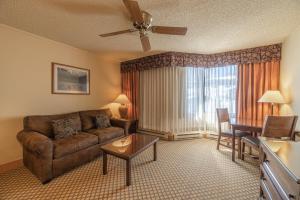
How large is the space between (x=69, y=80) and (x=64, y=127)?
3.91ft

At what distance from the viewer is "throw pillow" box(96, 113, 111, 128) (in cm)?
351

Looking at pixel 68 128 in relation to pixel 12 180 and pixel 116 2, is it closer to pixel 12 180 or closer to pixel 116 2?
pixel 12 180

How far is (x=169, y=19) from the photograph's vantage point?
223cm

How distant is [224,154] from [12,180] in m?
3.68

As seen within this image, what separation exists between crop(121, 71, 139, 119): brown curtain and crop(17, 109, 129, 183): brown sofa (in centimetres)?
136

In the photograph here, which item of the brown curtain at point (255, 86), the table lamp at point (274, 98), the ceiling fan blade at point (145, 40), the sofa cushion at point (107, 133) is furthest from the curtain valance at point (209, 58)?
the sofa cushion at point (107, 133)

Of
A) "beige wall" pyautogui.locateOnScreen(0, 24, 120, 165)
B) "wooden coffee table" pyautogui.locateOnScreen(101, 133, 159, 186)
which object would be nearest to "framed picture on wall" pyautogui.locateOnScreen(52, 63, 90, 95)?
"beige wall" pyautogui.locateOnScreen(0, 24, 120, 165)

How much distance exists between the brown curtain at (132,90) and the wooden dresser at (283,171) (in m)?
3.55

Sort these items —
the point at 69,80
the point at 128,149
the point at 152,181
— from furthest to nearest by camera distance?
the point at 69,80, the point at 128,149, the point at 152,181

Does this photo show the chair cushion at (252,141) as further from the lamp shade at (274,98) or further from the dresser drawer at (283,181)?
the dresser drawer at (283,181)

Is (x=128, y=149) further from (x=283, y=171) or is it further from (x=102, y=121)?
(x=283, y=171)

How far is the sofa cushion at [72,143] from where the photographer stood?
230 centimetres

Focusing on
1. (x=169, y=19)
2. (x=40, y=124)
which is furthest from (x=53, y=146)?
(x=169, y=19)

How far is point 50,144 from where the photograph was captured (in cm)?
216
